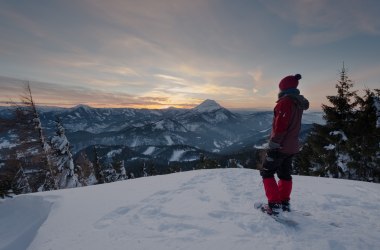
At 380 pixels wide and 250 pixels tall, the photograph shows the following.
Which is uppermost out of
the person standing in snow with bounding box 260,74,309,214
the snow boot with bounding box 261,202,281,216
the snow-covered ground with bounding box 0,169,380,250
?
the person standing in snow with bounding box 260,74,309,214

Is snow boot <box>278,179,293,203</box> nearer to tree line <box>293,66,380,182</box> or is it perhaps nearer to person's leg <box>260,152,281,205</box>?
person's leg <box>260,152,281,205</box>

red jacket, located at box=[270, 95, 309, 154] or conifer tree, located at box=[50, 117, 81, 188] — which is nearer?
red jacket, located at box=[270, 95, 309, 154]

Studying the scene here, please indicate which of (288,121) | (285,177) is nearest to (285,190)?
(285,177)

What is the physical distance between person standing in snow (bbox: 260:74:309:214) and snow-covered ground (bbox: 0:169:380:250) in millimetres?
388

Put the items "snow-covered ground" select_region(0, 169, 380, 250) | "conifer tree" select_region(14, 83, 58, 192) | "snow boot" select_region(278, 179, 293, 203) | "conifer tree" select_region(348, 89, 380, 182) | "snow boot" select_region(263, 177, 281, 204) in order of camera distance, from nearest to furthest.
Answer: "snow-covered ground" select_region(0, 169, 380, 250)
"snow boot" select_region(263, 177, 281, 204)
"snow boot" select_region(278, 179, 293, 203)
"conifer tree" select_region(14, 83, 58, 192)
"conifer tree" select_region(348, 89, 380, 182)

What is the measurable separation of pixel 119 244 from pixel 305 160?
3709cm

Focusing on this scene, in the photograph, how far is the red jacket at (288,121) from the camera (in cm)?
457

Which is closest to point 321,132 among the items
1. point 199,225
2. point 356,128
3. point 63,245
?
point 356,128

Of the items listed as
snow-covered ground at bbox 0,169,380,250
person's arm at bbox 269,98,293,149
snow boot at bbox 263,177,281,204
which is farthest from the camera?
snow boot at bbox 263,177,281,204

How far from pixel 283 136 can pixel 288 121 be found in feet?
0.94

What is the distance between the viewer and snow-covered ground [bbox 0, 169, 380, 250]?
12.2ft

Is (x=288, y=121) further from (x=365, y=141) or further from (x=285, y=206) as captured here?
(x=365, y=141)

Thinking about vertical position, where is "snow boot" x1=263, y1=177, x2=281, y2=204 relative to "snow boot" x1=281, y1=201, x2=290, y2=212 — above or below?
above

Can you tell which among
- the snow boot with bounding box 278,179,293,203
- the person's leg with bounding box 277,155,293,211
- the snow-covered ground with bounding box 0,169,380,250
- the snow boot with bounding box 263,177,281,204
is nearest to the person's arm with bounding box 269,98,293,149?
the person's leg with bounding box 277,155,293,211
